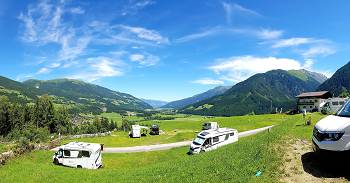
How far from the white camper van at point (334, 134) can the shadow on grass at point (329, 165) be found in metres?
0.48

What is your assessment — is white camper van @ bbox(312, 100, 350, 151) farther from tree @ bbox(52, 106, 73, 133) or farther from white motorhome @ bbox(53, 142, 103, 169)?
tree @ bbox(52, 106, 73, 133)

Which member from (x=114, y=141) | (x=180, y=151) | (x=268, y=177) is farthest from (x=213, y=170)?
(x=114, y=141)

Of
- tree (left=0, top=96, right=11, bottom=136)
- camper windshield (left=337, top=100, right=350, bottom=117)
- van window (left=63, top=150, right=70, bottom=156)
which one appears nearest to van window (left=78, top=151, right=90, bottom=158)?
van window (left=63, top=150, right=70, bottom=156)

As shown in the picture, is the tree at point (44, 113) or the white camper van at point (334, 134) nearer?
the white camper van at point (334, 134)

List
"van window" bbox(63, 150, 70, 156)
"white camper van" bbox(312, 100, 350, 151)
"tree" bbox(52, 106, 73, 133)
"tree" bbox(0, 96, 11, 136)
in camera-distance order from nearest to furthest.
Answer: "white camper van" bbox(312, 100, 350, 151) → "van window" bbox(63, 150, 70, 156) → "tree" bbox(0, 96, 11, 136) → "tree" bbox(52, 106, 73, 133)

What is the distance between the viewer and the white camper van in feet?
56.5

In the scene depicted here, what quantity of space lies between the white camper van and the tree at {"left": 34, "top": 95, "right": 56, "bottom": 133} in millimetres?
151761

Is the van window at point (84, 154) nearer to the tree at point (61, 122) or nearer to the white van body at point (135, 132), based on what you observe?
the white van body at point (135, 132)

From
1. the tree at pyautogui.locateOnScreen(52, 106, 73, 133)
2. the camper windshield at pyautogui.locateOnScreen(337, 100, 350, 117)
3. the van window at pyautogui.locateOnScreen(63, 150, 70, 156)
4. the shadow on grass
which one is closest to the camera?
the shadow on grass

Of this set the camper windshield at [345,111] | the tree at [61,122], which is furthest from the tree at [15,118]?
the camper windshield at [345,111]

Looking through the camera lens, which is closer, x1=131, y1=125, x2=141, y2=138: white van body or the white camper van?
the white camper van

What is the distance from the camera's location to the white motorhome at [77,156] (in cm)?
4606

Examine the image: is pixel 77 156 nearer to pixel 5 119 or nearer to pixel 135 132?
pixel 135 132

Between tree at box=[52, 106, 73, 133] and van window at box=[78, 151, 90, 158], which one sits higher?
tree at box=[52, 106, 73, 133]
